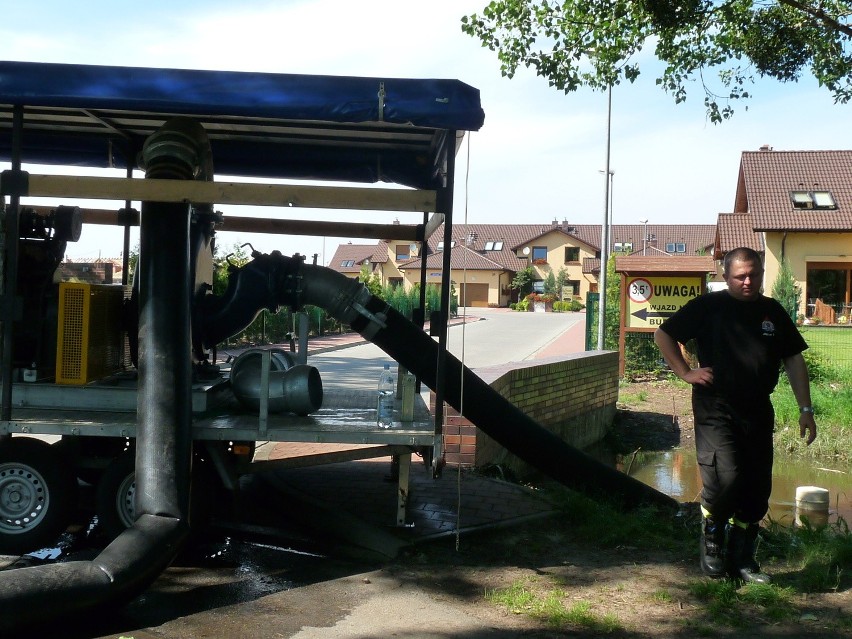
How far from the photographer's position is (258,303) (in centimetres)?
636

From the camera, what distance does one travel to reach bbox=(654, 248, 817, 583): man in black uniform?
15.9 ft

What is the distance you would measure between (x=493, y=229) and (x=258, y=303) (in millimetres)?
83481

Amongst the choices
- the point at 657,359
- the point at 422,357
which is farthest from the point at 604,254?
the point at 422,357

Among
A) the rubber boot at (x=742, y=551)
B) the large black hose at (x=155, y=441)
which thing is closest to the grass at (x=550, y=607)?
the rubber boot at (x=742, y=551)

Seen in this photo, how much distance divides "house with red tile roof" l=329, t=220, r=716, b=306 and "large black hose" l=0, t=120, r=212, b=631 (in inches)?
2440

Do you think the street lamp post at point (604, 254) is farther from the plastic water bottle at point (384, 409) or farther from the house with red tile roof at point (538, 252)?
the house with red tile roof at point (538, 252)

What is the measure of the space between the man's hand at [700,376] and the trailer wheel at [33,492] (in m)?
3.66

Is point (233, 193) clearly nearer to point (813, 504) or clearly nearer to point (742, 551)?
point (742, 551)

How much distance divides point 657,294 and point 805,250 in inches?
979

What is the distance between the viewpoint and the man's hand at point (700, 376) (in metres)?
4.89

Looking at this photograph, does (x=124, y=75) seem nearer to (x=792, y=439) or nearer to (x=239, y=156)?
(x=239, y=156)

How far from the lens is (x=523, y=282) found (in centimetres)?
7812

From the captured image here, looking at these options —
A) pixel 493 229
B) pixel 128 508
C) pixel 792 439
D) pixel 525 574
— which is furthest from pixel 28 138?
pixel 493 229

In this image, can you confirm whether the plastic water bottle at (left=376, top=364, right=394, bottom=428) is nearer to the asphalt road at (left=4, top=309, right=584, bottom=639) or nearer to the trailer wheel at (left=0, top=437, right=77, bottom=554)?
the asphalt road at (left=4, top=309, right=584, bottom=639)
